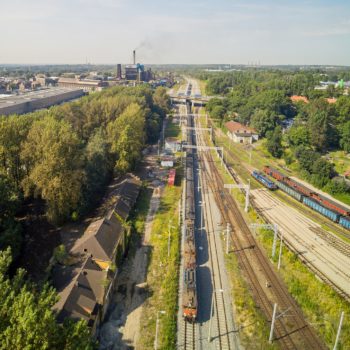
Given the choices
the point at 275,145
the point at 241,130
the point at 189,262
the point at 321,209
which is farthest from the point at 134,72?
the point at 189,262

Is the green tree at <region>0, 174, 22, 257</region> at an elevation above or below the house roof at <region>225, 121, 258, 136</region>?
below

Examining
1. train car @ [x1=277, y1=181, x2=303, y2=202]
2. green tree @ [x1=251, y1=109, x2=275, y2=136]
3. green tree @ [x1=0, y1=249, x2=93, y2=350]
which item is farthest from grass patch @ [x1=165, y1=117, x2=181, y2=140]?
green tree @ [x1=0, y1=249, x2=93, y2=350]

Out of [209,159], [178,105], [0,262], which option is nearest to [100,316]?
[0,262]

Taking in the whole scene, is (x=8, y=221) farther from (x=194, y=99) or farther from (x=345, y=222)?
(x=194, y=99)

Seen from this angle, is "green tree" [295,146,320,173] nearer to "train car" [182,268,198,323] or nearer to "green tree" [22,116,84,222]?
"train car" [182,268,198,323]

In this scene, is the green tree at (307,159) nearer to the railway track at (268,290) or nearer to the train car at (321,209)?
the train car at (321,209)

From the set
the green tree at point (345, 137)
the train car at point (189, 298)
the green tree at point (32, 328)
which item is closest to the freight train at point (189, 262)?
the train car at point (189, 298)
